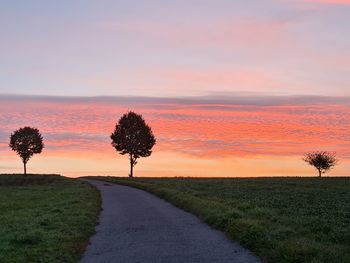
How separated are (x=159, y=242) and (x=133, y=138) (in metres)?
89.1

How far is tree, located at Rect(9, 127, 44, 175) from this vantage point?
12244cm

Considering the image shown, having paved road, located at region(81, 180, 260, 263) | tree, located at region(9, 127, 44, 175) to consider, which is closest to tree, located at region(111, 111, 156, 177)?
tree, located at region(9, 127, 44, 175)

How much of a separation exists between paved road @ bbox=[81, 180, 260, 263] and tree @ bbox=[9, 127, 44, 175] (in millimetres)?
101487

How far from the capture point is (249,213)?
2367 cm

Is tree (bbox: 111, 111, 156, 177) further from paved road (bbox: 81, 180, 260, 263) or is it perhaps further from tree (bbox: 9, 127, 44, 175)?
paved road (bbox: 81, 180, 260, 263)

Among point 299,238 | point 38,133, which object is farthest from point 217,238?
point 38,133

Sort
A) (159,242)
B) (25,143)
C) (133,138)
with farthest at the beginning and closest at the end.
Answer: (25,143)
(133,138)
(159,242)

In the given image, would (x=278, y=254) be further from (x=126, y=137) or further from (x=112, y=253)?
(x=126, y=137)

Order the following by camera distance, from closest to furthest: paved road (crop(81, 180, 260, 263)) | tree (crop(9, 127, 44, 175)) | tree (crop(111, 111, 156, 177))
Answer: paved road (crop(81, 180, 260, 263)) → tree (crop(111, 111, 156, 177)) → tree (crop(9, 127, 44, 175))

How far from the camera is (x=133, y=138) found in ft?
347

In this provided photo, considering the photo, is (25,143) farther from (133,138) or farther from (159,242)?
(159,242)

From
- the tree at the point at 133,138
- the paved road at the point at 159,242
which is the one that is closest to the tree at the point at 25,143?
the tree at the point at 133,138

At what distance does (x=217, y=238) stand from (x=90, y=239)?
4.88m

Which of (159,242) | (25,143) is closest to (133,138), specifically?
(25,143)
